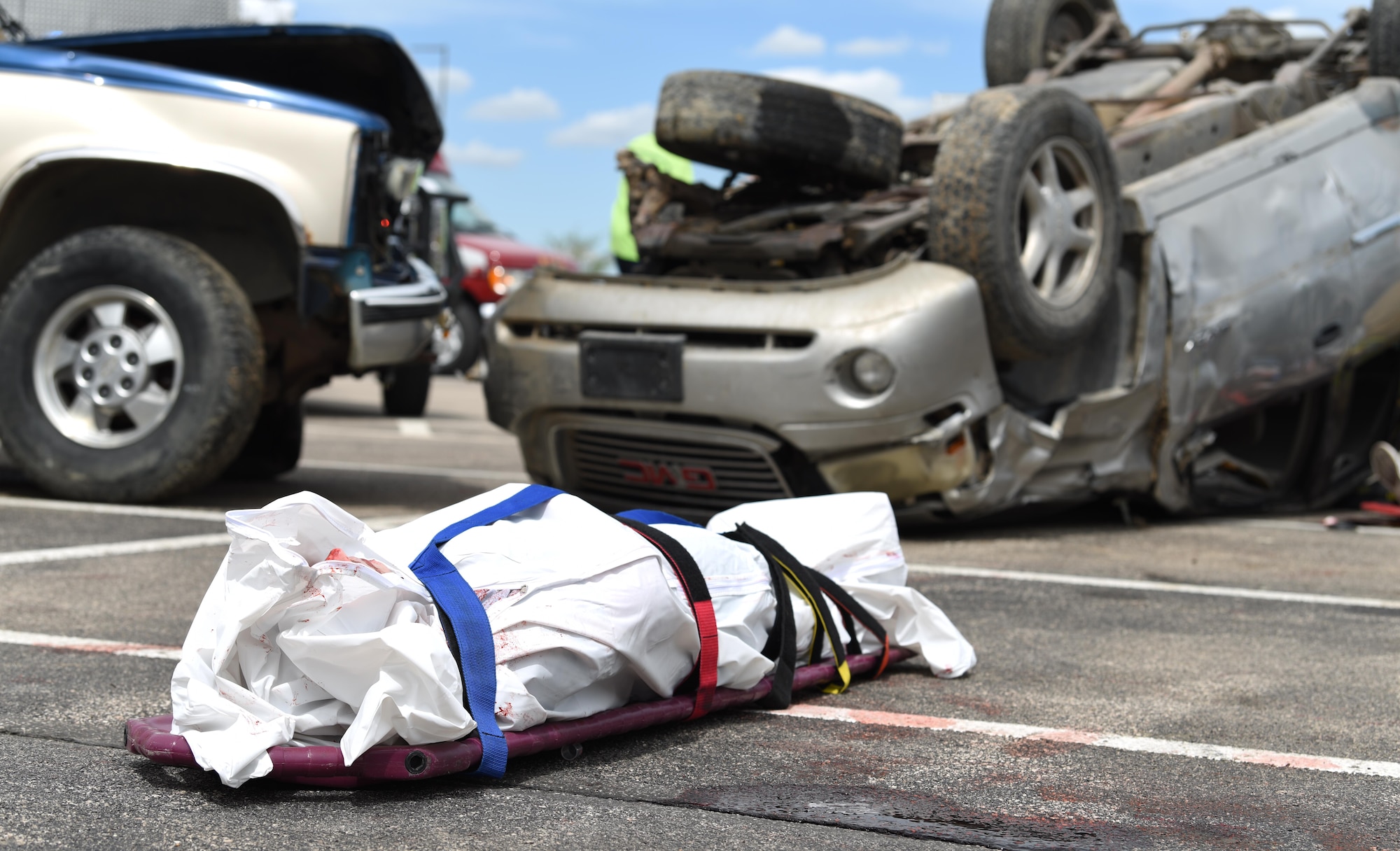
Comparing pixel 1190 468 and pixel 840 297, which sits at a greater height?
pixel 840 297

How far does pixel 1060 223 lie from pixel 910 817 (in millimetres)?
3221

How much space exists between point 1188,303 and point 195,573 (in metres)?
3.49

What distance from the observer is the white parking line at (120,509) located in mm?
5094

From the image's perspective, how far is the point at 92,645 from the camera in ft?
10.4

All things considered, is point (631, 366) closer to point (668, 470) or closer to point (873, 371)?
point (668, 470)

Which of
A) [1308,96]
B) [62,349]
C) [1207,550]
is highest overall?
[1308,96]

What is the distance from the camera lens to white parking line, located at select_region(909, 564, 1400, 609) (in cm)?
428

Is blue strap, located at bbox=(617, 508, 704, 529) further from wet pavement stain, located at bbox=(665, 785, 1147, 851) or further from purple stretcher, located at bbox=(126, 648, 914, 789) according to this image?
wet pavement stain, located at bbox=(665, 785, 1147, 851)

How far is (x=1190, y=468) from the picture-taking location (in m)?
5.75

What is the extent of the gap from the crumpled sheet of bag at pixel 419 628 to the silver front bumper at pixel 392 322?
8.78 feet

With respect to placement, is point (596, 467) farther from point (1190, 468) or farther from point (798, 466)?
point (1190, 468)

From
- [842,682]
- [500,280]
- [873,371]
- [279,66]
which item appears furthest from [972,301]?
[500,280]

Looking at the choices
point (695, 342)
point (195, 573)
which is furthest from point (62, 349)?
point (695, 342)

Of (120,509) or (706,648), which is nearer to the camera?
(706,648)
